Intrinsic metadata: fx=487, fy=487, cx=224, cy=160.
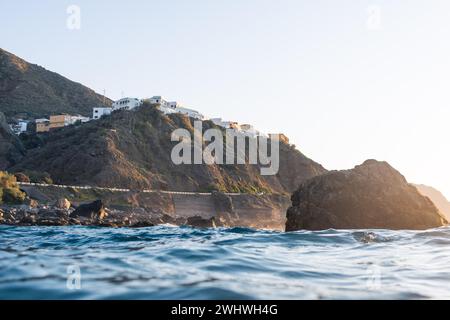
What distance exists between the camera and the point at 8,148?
99188 millimetres

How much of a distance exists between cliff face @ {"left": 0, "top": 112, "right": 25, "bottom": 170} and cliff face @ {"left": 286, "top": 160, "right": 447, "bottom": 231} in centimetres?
8068

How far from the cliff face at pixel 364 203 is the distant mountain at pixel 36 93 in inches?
5284

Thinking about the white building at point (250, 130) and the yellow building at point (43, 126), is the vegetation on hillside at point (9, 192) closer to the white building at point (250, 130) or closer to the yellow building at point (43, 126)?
the yellow building at point (43, 126)

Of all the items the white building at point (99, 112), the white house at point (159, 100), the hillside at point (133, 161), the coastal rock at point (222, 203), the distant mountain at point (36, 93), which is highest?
the distant mountain at point (36, 93)

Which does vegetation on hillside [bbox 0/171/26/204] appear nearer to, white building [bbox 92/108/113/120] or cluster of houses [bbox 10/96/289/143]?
cluster of houses [bbox 10/96/289/143]

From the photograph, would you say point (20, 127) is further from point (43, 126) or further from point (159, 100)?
point (159, 100)

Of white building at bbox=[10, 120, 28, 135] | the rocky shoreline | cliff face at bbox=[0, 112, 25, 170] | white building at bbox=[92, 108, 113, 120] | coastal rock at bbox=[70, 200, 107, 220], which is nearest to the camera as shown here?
the rocky shoreline

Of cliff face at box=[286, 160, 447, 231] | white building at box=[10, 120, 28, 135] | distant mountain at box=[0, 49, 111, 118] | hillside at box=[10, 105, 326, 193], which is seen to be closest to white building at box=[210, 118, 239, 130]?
hillside at box=[10, 105, 326, 193]

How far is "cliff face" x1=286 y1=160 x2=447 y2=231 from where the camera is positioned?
88.5 feet

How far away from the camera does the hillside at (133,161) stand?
295 ft

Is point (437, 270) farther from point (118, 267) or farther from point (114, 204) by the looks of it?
point (114, 204)

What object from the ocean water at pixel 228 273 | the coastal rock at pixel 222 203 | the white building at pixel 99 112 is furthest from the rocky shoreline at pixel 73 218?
the white building at pixel 99 112

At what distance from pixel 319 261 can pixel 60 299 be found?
5.97 metres

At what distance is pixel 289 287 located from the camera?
6.92 metres
